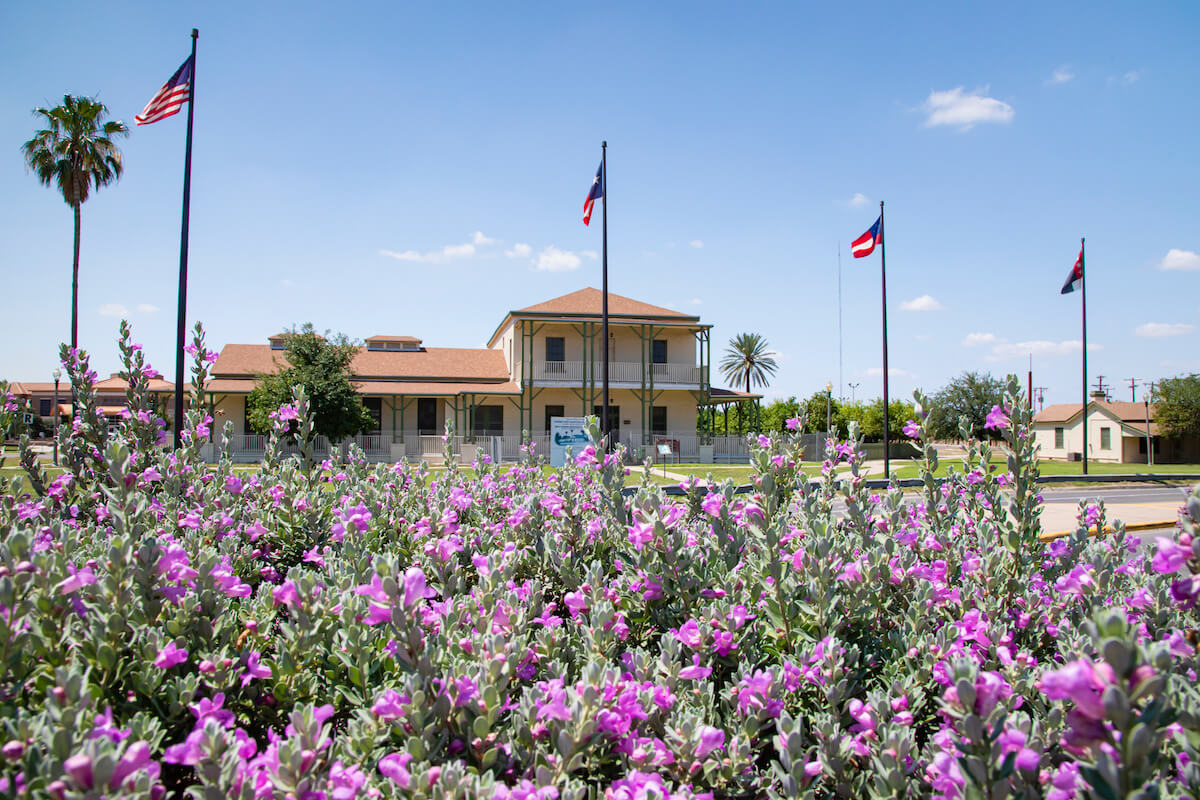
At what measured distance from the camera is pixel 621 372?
30.5 metres

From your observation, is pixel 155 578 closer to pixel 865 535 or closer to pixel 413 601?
pixel 413 601

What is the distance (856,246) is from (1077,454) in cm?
4021

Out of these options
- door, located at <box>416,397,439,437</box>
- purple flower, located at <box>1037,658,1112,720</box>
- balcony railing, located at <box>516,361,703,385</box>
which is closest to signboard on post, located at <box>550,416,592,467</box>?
balcony railing, located at <box>516,361,703,385</box>

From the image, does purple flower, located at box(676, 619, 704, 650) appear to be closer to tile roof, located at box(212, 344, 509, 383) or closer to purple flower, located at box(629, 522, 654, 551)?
purple flower, located at box(629, 522, 654, 551)

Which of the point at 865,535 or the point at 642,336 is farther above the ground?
the point at 642,336

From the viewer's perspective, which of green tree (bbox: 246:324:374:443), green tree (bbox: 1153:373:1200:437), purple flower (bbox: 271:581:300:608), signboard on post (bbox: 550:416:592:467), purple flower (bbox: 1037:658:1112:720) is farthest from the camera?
green tree (bbox: 1153:373:1200:437)

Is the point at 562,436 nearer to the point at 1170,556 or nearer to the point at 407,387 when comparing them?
the point at 407,387

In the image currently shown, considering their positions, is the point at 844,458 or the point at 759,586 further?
the point at 844,458

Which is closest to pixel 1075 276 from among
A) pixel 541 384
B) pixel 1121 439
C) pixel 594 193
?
pixel 594 193

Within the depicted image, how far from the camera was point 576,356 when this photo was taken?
31.8 metres

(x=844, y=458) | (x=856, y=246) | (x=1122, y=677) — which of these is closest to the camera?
(x=1122, y=677)

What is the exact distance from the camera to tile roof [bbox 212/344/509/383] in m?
30.4

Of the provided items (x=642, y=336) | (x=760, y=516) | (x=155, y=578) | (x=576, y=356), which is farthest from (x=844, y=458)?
(x=576, y=356)

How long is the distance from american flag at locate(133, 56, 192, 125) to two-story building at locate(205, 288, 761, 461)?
18819 millimetres
